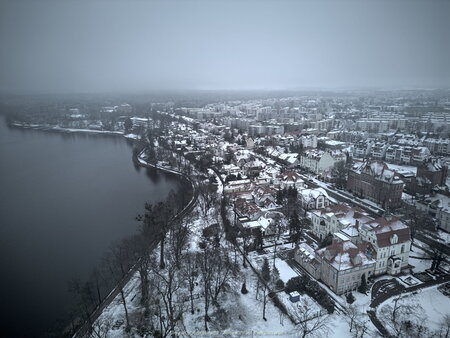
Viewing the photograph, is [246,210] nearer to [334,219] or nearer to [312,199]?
[312,199]

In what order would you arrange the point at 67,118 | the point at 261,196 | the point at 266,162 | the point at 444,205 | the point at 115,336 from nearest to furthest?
the point at 115,336 → the point at 444,205 → the point at 261,196 → the point at 266,162 → the point at 67,118

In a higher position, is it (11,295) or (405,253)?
(405,253)

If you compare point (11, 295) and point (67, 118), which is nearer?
point (11, 295)

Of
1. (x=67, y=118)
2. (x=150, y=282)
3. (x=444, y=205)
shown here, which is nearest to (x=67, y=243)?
(x=150, y=282)

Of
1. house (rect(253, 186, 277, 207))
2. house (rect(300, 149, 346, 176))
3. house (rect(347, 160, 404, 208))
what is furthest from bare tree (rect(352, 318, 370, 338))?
house (rect(300, 149, 346, 176))

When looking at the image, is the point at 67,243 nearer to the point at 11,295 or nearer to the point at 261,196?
the point at 11,295

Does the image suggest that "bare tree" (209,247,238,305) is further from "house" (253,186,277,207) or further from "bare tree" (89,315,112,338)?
"house" (253,186,277,207)

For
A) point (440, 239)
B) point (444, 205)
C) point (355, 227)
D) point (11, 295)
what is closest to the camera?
point (11, 295)

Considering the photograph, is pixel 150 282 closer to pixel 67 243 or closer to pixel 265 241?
pixel 265 241
